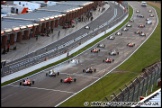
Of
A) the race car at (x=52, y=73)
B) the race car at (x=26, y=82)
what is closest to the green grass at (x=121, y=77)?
the race car at (x=52, y=73)

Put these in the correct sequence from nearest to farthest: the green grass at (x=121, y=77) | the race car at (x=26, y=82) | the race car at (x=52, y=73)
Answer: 1. the green grass at (x=121, y=77)
2. the race car at (x=26, y=82)
3. the race car at (x=52, y=73)

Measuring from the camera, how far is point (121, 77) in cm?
5128

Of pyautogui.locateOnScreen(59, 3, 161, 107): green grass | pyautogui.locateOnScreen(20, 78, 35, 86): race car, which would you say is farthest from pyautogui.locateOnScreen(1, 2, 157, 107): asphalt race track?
pyautogui.locateOnScreen(59, 3, 161, 107): green grass

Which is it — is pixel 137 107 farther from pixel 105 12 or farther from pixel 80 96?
pixel 105 12

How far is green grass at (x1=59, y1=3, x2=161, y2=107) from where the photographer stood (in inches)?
1604

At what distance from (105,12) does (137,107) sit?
96.4m

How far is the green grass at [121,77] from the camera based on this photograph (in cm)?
4075

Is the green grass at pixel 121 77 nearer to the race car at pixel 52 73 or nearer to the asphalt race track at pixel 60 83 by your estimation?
the asphalt race track at pixel 60 83

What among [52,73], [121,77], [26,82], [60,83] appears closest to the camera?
[26,82]

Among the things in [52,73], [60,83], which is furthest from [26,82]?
[52,73]

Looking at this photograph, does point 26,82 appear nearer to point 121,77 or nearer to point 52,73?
point 52,73

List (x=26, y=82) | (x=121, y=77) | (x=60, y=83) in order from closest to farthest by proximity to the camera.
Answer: (x=26, y=82) → (x=60, y=83) → (x=121, y=77)

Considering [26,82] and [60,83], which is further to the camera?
[60,83]

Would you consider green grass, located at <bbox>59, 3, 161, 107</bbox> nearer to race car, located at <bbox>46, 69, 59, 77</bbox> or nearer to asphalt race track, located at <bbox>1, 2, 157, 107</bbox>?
asphalt race track, located at <bbox>1, 2, 157, 107</bbox>
